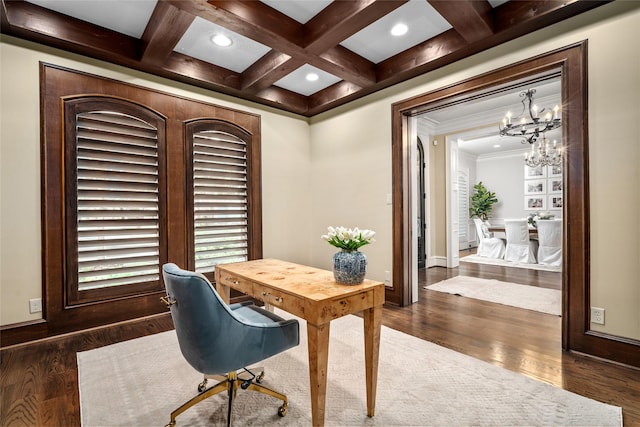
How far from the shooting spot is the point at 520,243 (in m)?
6.43

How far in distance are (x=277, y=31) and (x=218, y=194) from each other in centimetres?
198

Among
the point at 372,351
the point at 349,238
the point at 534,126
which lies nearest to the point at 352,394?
the point at 372,351

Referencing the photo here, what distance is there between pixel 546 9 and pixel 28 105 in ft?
14.2

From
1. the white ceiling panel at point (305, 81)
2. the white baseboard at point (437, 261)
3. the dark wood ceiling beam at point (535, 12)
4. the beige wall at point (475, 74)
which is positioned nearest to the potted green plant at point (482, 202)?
the white baseboard at point (437, 261)

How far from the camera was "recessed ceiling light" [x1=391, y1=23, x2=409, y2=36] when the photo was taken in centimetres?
276

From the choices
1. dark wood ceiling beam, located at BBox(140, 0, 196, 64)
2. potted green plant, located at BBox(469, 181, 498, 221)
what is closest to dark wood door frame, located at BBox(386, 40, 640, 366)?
dark wood ceiling beam, located at BBox(140, 0, 196, 64)

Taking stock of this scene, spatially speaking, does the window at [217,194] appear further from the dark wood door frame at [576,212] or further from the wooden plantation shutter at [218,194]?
the dark wood door frame at [576,212]

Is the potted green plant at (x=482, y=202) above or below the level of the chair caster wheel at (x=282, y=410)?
above

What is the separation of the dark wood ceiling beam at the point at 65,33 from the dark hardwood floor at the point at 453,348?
8.63ft

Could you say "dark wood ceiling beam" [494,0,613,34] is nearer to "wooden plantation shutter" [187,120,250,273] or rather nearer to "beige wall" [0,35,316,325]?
"wooden plantation shutter" [187,120,250,273]

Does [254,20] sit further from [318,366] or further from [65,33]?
[318,366]

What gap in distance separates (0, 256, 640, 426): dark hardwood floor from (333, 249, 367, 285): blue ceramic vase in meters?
1.42

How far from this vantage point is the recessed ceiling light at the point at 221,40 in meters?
2.87

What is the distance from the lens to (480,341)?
2.62 metres
